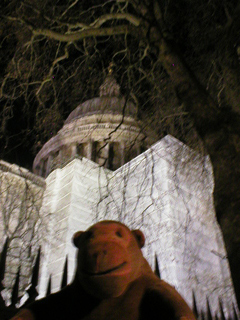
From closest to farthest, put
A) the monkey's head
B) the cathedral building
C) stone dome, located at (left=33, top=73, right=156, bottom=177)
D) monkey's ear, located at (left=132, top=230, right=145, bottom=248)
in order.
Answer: the monkey's head → monkey's ear, located at (left=132, top=230, right=145, bottom=248) → the cathedral building → stone dome, located at (left=33, top=73, right=156, bottom=177)

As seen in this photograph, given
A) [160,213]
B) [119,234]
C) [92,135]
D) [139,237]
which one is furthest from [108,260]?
[92,135]

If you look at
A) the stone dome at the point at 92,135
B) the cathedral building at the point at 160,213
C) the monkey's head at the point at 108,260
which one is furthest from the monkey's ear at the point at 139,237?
the stone dome at the point at 92,135

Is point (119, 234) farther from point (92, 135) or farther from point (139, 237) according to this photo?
point (92, 135)

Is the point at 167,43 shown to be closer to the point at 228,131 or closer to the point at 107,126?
the point at 228,131

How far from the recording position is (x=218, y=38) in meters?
6.46

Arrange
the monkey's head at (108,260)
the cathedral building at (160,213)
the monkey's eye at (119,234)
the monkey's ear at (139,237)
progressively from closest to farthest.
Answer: the monkey's head at (108,260)
the monkey's eye at (119,234)
the monkey's ear at (139,237)
the cathedral building at (160,213)

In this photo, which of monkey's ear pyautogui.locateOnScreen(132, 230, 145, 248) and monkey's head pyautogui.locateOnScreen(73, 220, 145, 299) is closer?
monkey's head pyautogui.locateOnScreen(73, 220, 145, 299)

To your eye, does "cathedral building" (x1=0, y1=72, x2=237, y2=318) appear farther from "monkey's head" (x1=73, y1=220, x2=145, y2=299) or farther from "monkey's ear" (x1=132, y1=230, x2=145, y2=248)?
"monkey's head" (x1=73, y1=220, x2=145, y2=299)

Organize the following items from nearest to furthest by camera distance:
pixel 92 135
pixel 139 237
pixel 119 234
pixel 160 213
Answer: pixel 119 234 → pixel 139 237 → pixel 160 213 → pixel 92 135

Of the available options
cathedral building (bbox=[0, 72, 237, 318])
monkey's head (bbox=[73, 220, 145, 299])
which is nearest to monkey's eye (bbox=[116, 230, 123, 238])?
monkey's head (bbox=[73, 220, 145, 299])

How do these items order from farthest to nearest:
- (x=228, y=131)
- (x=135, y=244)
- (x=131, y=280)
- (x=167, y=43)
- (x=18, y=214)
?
(x=18, y=214)
(x=167, y=43)
(x=228, y=131)
(x=135, y=244)
(x=131, y=280)

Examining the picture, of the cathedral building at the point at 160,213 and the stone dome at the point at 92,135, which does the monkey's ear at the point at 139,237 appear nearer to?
the cathedral building at the point at 160,213

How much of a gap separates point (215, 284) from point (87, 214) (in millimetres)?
7419

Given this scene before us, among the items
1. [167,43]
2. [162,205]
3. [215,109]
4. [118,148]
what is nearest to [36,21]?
[167,43]
